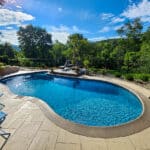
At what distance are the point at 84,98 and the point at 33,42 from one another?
74.1 feet

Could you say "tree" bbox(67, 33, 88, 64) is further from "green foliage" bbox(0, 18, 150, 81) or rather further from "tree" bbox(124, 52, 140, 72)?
"tree" bbox(124, 52, 140, 72)

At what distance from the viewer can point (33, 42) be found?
29.8 metres

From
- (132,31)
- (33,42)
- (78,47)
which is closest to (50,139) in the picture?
(78,47)

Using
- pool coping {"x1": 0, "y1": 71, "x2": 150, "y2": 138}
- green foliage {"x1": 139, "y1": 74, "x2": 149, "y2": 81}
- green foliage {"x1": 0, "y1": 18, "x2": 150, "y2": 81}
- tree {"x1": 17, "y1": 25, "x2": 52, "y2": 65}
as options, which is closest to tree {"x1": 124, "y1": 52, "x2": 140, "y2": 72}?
green foliage {"x1": 0, "y1": 18, "x2": 150, "y2": 81}

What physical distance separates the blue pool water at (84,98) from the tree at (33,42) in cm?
1371

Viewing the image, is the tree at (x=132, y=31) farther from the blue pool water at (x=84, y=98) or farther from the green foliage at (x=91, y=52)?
the blue pool water at (x=84, y=98)

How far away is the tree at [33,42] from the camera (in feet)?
94.5

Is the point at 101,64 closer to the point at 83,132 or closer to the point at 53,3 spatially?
the point at 53,3

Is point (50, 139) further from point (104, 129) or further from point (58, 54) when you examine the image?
point (58, 54)

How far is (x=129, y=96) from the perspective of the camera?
33.3 ft

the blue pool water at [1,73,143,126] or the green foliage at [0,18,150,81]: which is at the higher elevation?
the green foliage at [0,18,150,81]

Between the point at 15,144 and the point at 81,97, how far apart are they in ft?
20.6

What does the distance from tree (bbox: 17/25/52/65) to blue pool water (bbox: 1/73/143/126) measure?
1371 centimetres

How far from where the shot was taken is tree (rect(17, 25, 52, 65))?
94.5 feet
